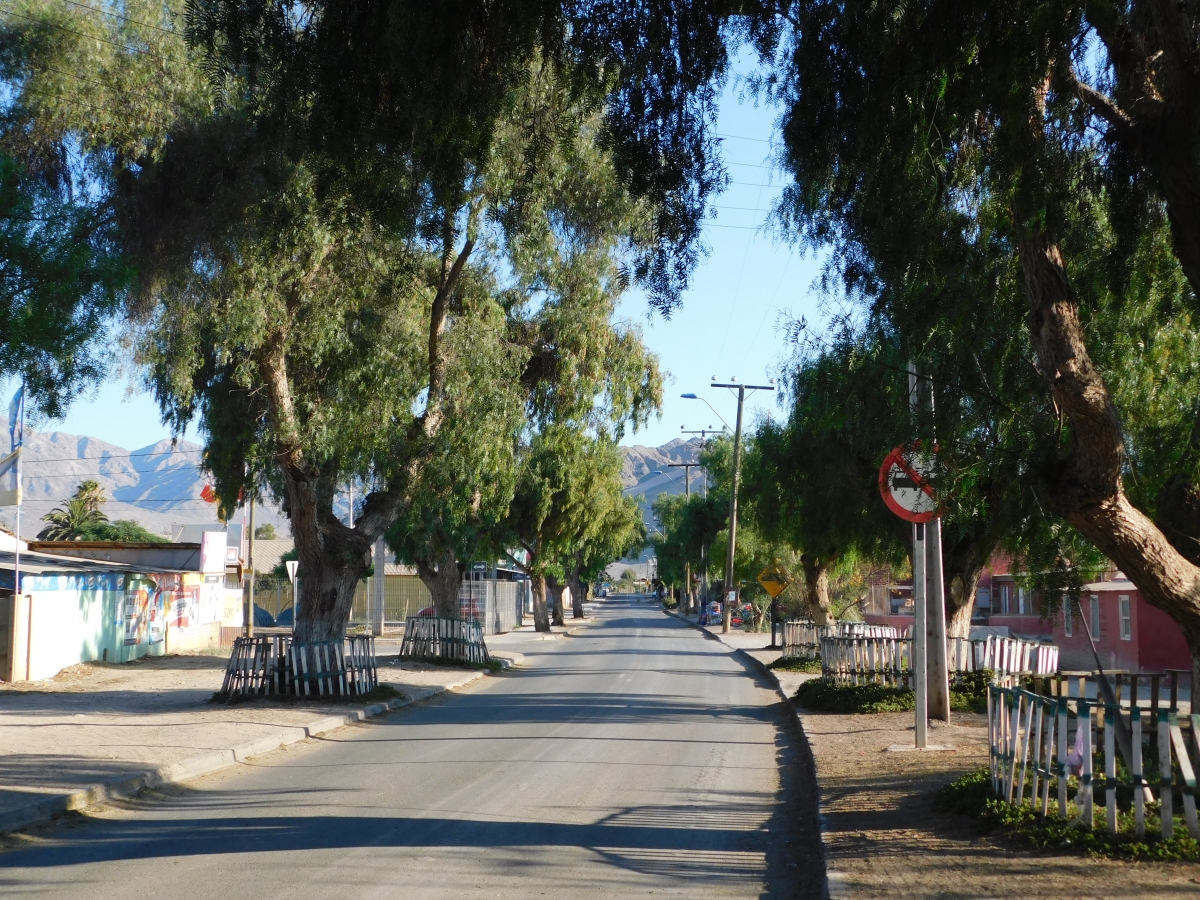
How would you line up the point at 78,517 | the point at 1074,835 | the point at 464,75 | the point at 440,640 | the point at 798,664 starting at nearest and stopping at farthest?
the point at 1074,835
the point at 464,75
the point at 798,664
the point at 440,640
the point at 78,517

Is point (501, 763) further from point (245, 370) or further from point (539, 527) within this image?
point (539, 527)

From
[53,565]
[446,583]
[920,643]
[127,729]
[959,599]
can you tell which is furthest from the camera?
[446,583]

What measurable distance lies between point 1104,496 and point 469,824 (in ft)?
17.5

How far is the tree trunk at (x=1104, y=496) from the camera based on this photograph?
24.0 ft

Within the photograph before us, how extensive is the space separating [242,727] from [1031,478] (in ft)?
36.7

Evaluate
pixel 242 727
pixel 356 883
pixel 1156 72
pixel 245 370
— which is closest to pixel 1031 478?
pixel 1156 72

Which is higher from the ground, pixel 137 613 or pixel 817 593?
pixel 817 593

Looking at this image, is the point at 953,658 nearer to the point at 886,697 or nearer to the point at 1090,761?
the point at 886,697

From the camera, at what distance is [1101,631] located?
3394cm

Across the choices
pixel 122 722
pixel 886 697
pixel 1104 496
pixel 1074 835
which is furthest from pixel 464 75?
pixel 886 697

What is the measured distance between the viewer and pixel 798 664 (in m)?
29.4

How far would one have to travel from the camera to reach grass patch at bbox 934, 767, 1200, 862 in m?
6.54

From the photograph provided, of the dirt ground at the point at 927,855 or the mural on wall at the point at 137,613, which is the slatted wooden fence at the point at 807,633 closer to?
the dirt ground at the point at 927,855

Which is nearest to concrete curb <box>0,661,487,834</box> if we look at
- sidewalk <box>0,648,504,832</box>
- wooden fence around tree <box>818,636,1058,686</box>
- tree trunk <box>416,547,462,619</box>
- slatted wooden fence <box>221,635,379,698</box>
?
sidewalk <box>0,648,504,832</box>
